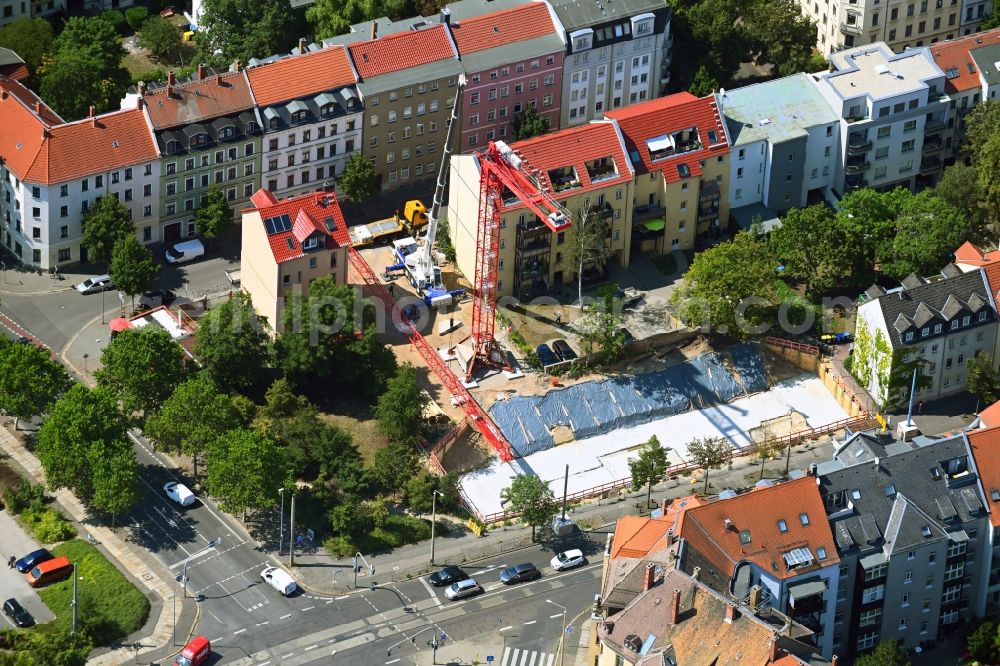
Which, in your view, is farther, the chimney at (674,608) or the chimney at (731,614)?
the chimney at (674,608)

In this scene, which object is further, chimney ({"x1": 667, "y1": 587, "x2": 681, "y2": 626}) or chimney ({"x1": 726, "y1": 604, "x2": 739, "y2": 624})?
chimney ({"x1": 667, "y1": 587, "x2": 681, "y2": 626})

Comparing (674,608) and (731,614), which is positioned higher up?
(731,614)

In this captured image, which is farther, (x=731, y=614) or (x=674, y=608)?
(x=674, y=608)
